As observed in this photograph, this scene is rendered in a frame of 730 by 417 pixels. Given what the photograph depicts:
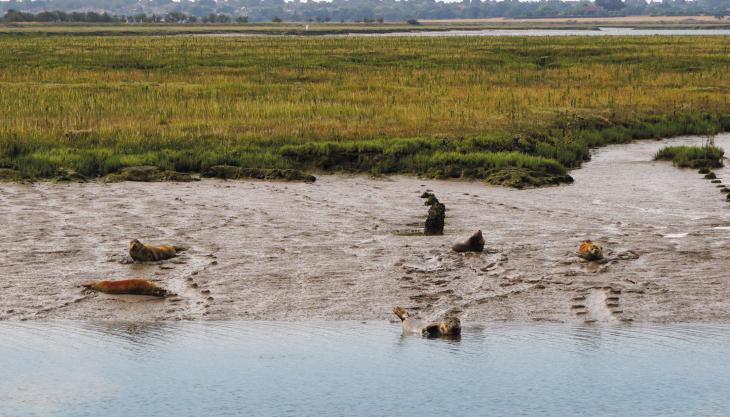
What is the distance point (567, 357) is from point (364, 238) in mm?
5616

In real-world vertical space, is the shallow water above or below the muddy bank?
above

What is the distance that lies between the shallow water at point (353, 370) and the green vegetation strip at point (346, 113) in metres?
10.6

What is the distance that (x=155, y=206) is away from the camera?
18172 millimetres

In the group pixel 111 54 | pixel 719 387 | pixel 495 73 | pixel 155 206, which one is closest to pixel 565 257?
pixel 719 387

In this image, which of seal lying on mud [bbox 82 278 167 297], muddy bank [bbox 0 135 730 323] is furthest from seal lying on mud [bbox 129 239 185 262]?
seal lying on mud [bbox 82 278 167 297]

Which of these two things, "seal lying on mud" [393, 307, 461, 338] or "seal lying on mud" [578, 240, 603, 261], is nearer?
"seal lying on mud" [393, 307, 461, 338]

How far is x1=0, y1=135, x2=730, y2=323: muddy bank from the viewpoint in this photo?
38.9 feet

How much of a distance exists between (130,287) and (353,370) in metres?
3.39

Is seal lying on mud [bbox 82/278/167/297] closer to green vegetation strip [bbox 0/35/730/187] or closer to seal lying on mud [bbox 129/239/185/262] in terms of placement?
seal lying on mud [bbox 129/239/185/262]

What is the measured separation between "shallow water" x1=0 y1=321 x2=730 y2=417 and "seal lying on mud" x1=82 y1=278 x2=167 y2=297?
3.18 ft

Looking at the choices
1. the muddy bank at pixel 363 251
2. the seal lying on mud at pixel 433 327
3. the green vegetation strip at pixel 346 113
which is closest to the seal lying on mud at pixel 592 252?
the muddy bank at pixel 363 251

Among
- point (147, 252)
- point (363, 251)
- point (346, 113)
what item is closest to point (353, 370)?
point (147, 252)

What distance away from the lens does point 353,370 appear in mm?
9812

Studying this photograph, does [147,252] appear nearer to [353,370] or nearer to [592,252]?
[353,370]
